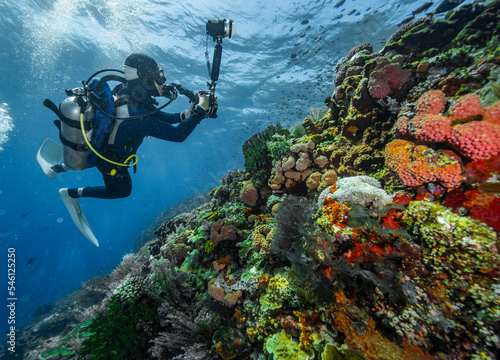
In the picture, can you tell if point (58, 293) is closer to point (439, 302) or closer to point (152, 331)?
point (152, 331)

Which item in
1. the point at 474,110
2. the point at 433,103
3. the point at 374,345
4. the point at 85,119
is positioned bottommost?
the point at 374,345

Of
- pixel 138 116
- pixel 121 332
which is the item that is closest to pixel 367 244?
pixel 121 332

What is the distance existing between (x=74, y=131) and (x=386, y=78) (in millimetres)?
6550

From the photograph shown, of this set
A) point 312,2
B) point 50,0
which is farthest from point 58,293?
point 312,2

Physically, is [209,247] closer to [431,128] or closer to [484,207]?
[484,207]

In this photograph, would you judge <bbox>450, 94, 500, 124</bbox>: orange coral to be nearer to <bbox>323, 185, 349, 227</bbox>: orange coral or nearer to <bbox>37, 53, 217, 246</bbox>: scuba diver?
<bbox>323, 185, 349, 227</bbox>: orange coral

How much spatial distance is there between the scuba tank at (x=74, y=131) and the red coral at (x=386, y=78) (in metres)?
5.99

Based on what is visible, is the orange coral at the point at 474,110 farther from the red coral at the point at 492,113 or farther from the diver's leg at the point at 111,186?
the diver's leg at the point at 111,186

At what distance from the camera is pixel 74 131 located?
13.5 ft

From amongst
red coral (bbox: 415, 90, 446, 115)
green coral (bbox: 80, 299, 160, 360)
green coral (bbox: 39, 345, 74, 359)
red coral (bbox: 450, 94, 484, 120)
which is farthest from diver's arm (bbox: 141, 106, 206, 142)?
green coral (bbox: 39, 345, 74, 359)

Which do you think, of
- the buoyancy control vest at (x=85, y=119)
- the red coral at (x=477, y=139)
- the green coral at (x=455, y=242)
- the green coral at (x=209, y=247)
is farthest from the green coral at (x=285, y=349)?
the buoyancy control vest at (x=85, y=119)

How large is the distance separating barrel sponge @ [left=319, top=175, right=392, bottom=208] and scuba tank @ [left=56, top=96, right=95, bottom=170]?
17.0 feet

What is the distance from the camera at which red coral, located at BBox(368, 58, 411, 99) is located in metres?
3.74

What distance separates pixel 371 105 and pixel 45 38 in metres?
26.4
